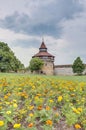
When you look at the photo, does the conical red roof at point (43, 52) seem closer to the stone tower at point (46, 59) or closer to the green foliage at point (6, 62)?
the stone tower at point (46, 59)

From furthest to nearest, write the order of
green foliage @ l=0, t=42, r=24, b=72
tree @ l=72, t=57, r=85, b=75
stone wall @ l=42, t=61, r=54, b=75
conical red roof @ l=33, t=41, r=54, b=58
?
conical red roof @ l=33, t=41, r=54, b=58 → stone wall @ l=42, t=61, r=54, b=75 → tree @ l=72, t=57, r=85, b=75 → green foliage @ l=0, t=42, r=24, b=72

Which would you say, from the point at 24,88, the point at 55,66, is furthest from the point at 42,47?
the point at 24,88

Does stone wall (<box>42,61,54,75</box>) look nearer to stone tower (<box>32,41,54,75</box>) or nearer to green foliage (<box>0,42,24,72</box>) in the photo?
stone tower (<box>32,41,54,75</box>)

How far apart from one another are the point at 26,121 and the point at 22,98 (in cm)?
123

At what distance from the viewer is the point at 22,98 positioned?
512cm

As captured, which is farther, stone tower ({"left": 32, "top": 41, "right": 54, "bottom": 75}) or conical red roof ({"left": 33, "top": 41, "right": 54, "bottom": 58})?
→ conical red roof ({"left": 33, "top": 41, "right": 54, "bottom": 58})

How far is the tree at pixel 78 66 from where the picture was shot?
59906mm

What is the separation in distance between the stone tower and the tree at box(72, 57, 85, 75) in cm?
661

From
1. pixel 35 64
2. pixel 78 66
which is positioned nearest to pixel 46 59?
pixel 35 64

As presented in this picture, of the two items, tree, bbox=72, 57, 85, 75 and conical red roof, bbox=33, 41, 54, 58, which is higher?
conical red roof, bbox=33, 41, 54, 58

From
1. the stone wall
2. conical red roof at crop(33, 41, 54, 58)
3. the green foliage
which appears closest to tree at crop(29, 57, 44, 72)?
the stone wall

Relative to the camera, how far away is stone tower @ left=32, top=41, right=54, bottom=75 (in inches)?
2586

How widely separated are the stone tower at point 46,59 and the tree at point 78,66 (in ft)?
21.7

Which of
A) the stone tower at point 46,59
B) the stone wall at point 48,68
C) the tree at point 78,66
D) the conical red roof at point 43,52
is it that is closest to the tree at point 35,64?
the stone tower at point 46,59
